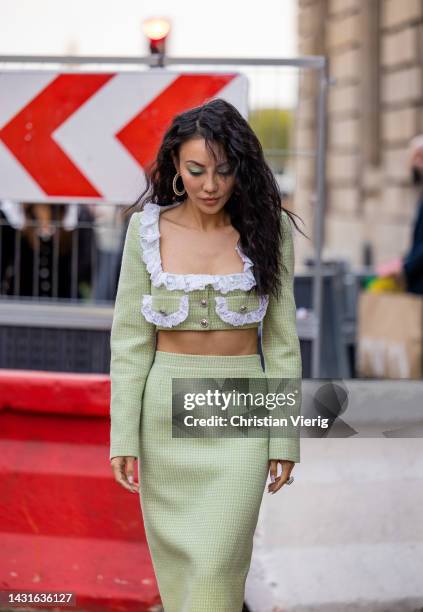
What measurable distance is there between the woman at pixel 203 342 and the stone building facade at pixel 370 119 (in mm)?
12266

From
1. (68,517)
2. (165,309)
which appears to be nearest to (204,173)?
(165,309)

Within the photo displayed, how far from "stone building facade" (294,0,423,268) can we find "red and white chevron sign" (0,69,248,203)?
1015 centimetres

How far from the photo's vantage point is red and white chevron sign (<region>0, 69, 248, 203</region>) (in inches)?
250

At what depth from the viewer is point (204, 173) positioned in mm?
4152

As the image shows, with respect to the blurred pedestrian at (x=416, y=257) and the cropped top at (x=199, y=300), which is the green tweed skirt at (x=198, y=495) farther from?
the blurred pedestrian at (x=416, y=257)

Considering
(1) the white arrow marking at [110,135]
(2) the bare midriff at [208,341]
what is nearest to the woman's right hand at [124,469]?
(2) the bare midriff at [208,341]

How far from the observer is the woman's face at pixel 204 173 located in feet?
13.6

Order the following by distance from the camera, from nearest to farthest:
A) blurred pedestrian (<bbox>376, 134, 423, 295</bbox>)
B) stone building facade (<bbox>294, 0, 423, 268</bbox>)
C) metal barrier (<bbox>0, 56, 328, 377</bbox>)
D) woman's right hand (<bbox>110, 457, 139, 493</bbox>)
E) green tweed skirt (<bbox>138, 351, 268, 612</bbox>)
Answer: green tweed skirt (<bbox>138, 351, 268, 612</bbox>)
woman's right hand (<bbox>110, 457, 139, 493</bbox>)
metal barrier (<bbox>0, 56, 328, 377</bbox>)
blurred pedestrian (<bbox>376, 134, 423, 295</bbox>)
stone building facade (<bbox>294, 0, 423, 268</bbox>)

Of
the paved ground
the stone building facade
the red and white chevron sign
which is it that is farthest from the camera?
the stone building facade

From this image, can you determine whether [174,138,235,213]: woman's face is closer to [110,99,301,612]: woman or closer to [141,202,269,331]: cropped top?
[110,99,301,612]: woman

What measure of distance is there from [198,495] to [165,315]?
56 cm

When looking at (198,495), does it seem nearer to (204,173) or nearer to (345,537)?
(204,173)

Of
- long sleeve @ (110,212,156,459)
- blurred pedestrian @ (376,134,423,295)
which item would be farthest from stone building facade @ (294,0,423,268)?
long sleeve @ (110,212,156,459)

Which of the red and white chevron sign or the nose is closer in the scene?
the nose
